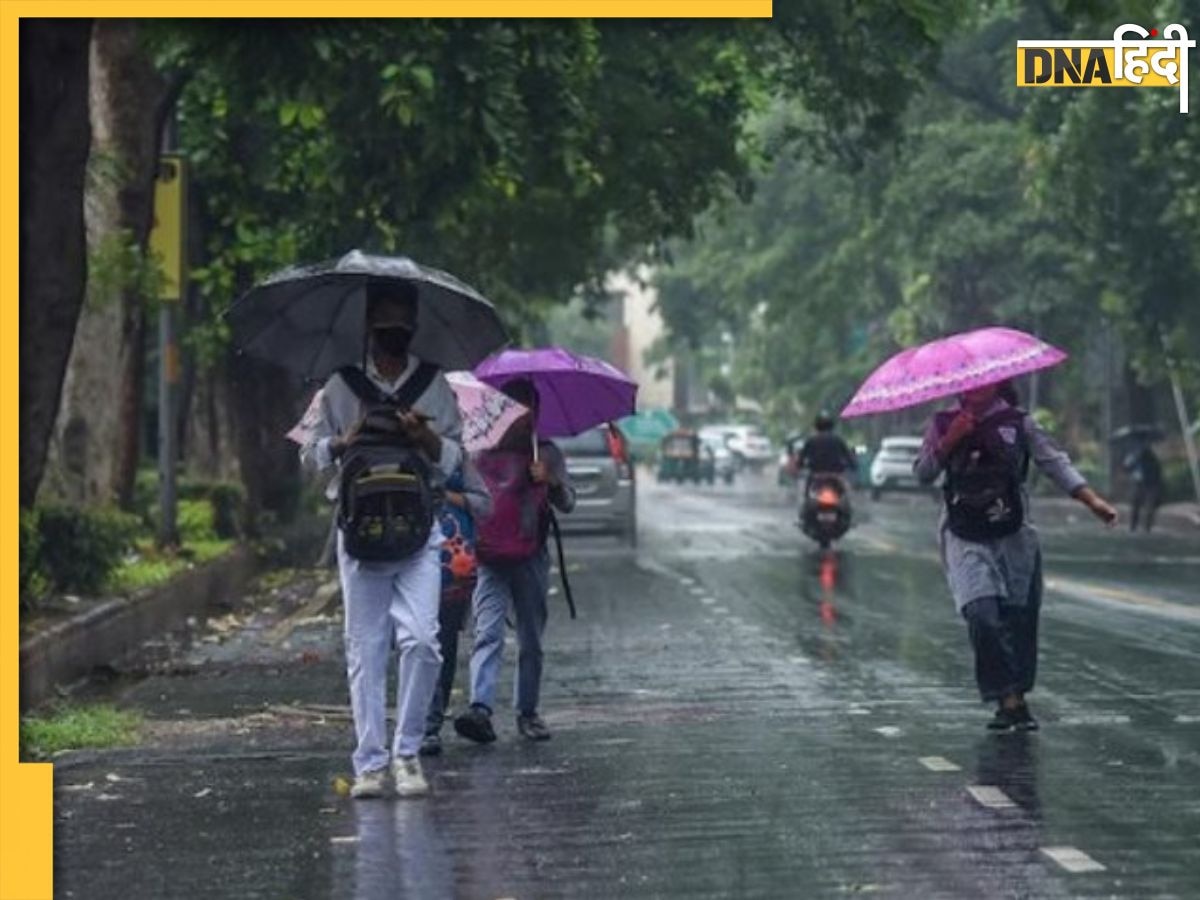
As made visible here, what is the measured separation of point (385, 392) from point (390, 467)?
0.37 meters

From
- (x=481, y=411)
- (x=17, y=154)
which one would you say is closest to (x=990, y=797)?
(x=481, y=411)

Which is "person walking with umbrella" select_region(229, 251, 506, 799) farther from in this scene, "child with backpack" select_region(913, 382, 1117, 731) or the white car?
the white car

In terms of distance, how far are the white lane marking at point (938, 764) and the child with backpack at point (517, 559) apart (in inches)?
75.7

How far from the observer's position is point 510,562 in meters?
12.8

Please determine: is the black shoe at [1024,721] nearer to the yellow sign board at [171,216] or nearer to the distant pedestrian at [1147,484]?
the yellow sign board at [171,216]

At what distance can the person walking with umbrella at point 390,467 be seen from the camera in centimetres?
1074

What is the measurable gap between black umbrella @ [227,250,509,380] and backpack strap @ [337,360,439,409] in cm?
31

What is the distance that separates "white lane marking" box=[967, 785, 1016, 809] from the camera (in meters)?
10.3

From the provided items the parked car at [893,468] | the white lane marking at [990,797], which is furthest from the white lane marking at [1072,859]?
the parked car at [893,468]

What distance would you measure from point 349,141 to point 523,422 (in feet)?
40.3

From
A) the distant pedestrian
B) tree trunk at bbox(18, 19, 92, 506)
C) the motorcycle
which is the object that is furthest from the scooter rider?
tree trunk at bbox(18, 19, 92, 506)

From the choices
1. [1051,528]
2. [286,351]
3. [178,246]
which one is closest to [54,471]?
[178,246]

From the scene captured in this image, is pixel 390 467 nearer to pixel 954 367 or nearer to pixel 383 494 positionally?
pixel 383 494

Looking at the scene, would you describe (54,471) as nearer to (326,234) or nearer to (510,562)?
(326,234)
